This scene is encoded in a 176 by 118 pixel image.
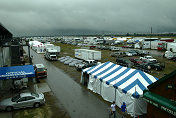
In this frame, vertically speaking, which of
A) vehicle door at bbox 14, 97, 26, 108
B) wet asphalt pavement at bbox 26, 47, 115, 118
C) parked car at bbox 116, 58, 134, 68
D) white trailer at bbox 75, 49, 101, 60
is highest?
white trailer at bbox 75, 49, 101, 60

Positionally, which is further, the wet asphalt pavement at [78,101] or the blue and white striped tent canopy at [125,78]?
the wet asphalt pavement at [78,101]

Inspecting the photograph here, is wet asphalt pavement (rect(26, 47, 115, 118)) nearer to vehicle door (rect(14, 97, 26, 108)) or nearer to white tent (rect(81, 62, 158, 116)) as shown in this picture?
white tent (rect(81, 62, 158, 116))

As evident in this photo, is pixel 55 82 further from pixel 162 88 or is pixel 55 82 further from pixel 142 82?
pixel 162 88

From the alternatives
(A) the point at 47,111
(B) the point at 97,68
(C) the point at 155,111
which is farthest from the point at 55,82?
(C) the point at 155,111

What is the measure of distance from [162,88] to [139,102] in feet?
8.64

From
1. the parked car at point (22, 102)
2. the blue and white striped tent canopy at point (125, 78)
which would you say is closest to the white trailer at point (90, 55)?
the blue and white striped tent canopy at point (125, 78)

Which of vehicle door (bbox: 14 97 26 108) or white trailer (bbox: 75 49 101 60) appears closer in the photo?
vehicle door (bbox: 14 97 26 108)

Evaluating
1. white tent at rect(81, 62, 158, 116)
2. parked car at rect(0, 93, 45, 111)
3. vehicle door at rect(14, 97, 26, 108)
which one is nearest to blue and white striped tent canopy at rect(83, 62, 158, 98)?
white tent at rect(81, 62, 158, 116)

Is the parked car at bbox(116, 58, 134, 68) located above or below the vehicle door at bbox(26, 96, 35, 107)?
above

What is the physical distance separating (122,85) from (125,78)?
96cm

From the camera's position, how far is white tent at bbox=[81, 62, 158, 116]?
10617mm

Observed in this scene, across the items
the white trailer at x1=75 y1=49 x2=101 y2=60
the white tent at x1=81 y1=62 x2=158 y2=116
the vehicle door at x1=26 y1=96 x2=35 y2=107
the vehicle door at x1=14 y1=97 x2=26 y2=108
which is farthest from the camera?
the white trailer at x1=75 y1=49 x2=101 y2=60

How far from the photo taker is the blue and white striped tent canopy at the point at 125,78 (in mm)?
11055

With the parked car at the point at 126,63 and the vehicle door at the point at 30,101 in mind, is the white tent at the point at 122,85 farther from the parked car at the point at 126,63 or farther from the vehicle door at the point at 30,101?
the parked car at the point at 126,63
